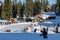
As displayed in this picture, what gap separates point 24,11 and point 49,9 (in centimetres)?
2092

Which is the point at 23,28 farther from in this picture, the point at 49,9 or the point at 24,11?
the point at 49,9

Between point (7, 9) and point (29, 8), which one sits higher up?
point (7, 9)

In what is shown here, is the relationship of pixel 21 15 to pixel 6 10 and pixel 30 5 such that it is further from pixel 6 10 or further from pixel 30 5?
pixel 6 10

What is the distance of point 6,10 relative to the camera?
88.1ft

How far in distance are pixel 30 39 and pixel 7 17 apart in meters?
17.2

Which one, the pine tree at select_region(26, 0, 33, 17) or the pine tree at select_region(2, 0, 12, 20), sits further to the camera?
the pine tree at select_region(26, 0, 33, 17)

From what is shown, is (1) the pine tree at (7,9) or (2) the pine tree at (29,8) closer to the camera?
(1) the pine tree at (7,9)

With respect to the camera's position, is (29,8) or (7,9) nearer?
(7,9)

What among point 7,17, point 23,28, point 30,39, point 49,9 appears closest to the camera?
point 30,39

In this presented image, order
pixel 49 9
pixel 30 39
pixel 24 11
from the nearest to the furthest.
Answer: pixel 30 39
pixel 24 11
pixel 49 9

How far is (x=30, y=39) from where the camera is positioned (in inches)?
367

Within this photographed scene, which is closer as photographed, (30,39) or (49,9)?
(30,39)

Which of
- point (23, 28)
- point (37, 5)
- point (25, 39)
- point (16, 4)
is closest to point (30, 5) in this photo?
point (16, 4)

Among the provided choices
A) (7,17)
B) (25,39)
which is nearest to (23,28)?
(25,39)
